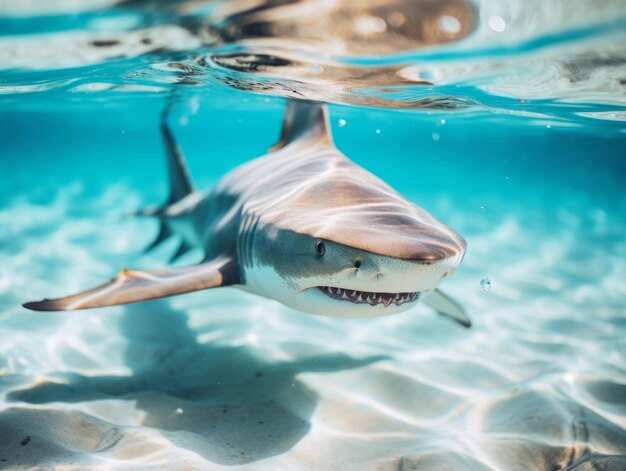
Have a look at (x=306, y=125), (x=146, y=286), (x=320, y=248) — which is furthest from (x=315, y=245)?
(x=306, y=125)

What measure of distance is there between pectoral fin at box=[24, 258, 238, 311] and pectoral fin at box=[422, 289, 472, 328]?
1907mm

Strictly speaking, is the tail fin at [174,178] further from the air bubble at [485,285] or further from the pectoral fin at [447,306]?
the air bubble at [485,285]

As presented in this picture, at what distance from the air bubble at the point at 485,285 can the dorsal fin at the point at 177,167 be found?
5009 millimetres

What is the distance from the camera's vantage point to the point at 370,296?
256 cm

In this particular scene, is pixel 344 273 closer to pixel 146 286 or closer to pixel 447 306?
pixel 146 286

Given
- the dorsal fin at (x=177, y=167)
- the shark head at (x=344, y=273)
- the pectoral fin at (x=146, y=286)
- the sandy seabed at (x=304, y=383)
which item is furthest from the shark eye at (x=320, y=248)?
the dorsal fin at (x=177, y=167)

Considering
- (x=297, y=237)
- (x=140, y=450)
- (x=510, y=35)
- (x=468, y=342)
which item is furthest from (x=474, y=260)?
(x=140, y=450)

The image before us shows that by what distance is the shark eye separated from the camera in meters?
2.52

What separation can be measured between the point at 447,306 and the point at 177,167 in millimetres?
4473

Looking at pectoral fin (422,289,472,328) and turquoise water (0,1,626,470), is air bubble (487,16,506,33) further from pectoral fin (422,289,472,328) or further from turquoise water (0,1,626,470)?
pectoral fin (422,289,472,328)

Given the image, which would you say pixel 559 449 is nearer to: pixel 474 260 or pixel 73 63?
pixel 474 260

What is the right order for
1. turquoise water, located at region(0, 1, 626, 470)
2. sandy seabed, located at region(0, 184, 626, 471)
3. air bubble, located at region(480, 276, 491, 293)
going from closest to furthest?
sandy seabed, located at region(0, 184, 626, 471) → turquoise water, located at region(0, 1, 626, 470) → air bubble, located at region(480, 276, 491, 293)

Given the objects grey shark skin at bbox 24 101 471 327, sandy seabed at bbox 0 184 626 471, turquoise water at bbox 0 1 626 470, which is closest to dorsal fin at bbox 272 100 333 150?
grey shark skin at bbox 24 101 471 327

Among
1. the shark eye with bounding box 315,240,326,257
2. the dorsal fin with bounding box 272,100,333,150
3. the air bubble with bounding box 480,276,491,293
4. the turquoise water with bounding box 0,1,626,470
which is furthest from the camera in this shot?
the air bubble with bounding box 480,276,491,293
